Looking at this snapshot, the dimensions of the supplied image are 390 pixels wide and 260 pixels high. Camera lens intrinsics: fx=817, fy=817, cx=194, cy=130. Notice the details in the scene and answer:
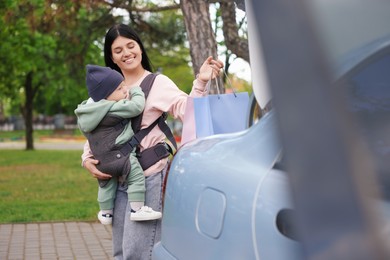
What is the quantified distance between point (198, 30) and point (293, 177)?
306 inches

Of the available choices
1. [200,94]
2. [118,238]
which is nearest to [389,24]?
[200,94]

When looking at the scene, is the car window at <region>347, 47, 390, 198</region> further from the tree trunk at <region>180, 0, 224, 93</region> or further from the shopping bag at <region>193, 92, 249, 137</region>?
the tree trunk at <region>180, 0, 224, 93</region>

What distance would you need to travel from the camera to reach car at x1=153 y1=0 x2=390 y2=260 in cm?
111

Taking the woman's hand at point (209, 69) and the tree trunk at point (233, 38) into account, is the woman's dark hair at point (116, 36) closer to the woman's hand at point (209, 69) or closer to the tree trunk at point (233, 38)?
the woman's hand at point (209, 69)

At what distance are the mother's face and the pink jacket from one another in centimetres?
17

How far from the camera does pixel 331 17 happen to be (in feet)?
4.75

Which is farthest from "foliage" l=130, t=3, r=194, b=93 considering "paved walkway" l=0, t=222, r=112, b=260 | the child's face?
"paved walkway" l=0, t=222, r=112, b=260

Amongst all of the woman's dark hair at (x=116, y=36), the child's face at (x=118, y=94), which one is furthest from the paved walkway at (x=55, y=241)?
the child's face at (x=118, y=94)

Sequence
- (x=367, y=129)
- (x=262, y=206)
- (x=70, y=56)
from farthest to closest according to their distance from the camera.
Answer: (x=70, y=56) → (x=262, y=206) → (x=367, y=129)

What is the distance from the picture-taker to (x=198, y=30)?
347 inches

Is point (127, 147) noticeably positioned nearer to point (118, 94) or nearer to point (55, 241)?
point (118, 94)

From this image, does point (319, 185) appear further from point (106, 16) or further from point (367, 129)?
point (106, 16)

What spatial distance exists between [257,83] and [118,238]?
2.10 metres

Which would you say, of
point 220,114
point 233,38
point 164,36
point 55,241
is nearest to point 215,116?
point 220,114
